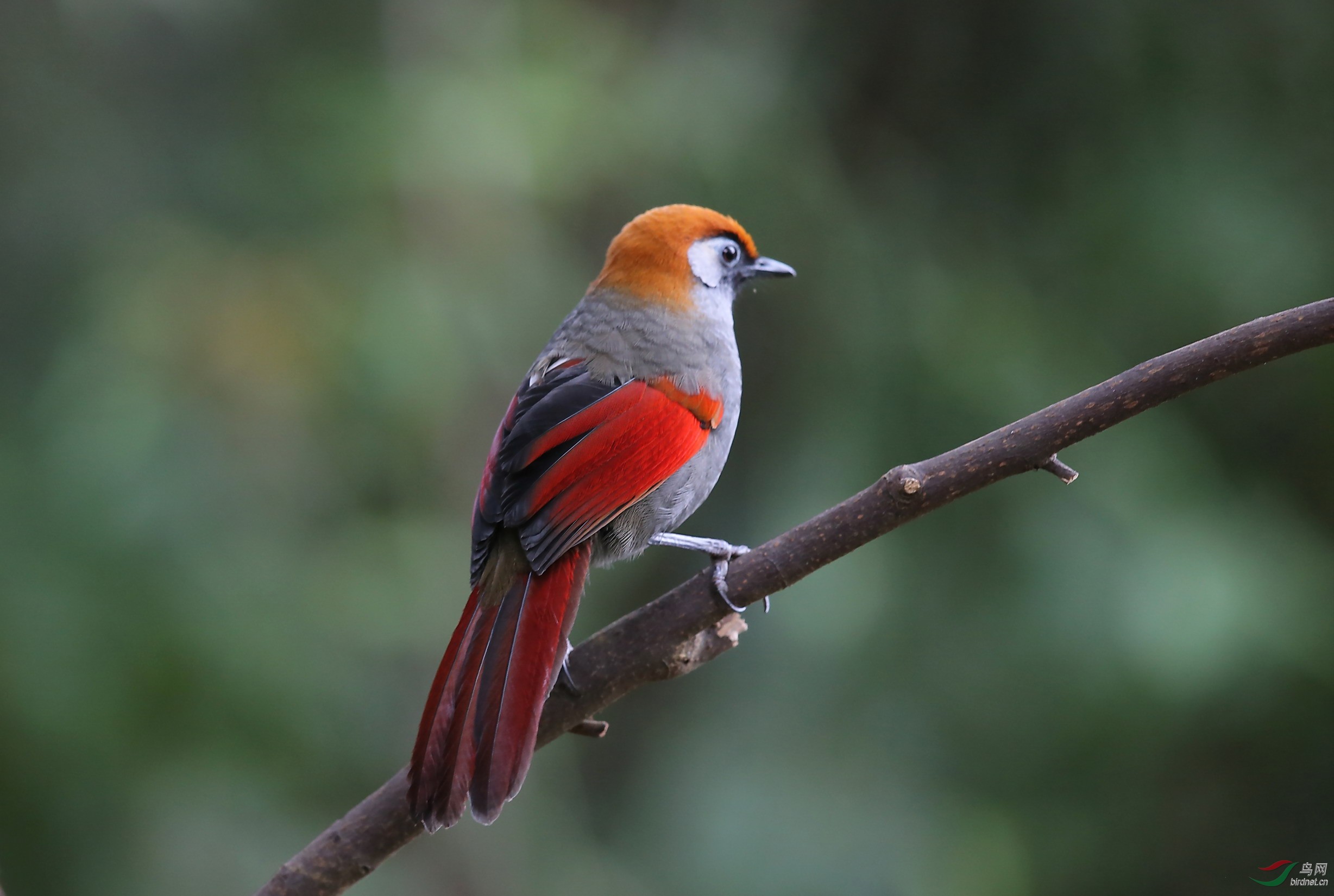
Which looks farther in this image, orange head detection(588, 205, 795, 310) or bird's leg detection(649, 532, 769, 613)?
orange head detection(588, 205, 795, 310)

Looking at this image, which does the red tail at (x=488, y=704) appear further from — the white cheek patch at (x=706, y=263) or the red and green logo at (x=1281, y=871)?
the red and green logo at (x=1281, y=871)

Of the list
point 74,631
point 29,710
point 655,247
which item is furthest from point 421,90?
point 29,710

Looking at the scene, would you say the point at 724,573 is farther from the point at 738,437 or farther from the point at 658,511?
the point at 738,437

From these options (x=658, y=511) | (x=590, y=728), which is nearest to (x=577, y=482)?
(x=658, y=511)

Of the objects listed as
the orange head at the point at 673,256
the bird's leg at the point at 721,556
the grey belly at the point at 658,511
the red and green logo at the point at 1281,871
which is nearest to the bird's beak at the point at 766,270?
the orange head at the point at 673,256

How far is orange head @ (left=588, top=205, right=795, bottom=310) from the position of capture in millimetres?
2967

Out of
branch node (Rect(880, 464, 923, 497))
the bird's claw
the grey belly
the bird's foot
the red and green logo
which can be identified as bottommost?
the red and green logo

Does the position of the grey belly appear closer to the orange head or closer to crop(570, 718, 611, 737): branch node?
crop(570, 718, 611, 737): branch node

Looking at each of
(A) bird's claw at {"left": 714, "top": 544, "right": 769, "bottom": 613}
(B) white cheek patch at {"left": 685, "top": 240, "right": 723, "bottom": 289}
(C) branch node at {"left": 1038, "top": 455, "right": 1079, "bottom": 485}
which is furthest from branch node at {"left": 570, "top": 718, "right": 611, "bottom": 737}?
(B) white cheek patch at {"left": 685, "top": 240, "right": 723, "bottom": 289}

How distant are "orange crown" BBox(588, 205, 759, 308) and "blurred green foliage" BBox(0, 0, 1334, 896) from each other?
1.34 m

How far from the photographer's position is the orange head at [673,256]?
297 centimetres

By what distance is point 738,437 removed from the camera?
15.7 ft

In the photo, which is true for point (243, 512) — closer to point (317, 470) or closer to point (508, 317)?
point (317, 470)

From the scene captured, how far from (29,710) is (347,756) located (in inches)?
39.6
